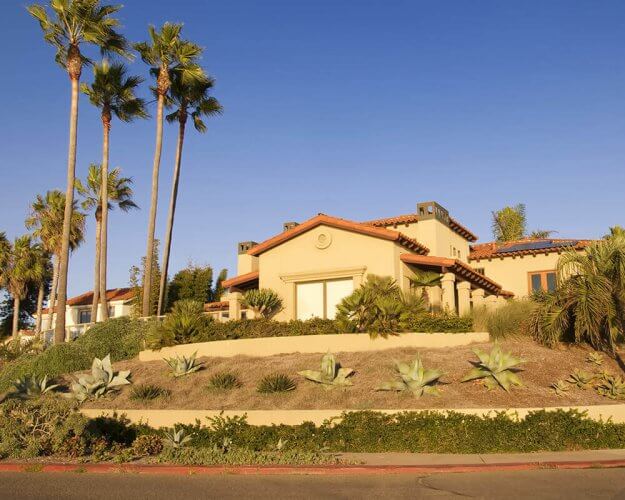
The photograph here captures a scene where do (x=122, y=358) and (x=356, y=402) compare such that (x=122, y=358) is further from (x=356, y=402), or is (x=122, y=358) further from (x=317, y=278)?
(x=356, y=402)

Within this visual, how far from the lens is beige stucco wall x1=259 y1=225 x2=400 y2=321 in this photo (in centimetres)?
2492

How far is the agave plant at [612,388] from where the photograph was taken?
15.4 metres

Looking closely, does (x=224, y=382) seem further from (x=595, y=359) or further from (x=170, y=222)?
(x=170, y=222)

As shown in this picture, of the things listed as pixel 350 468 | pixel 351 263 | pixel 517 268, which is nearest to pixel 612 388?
pixel 350 468

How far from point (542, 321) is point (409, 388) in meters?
6.95

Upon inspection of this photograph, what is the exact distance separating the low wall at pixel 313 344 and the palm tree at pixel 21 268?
3049 centimetres

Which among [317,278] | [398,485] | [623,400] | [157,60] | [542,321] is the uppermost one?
[157,60]

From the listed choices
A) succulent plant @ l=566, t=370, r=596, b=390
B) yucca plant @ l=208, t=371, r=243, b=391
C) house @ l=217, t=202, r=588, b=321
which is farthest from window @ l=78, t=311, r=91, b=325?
succulent plant @ l=566, t=370, r=596, b=390

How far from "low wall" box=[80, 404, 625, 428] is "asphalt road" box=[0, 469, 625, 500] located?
109 inches

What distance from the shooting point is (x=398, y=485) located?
10.2 m

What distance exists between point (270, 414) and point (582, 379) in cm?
775

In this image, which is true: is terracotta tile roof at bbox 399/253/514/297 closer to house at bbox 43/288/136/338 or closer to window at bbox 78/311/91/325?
house at bbox 43/288/136/338

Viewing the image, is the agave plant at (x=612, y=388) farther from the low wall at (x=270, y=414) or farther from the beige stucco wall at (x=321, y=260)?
the beige stucco wall at (x=321, y=260)

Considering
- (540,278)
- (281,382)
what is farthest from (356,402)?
(540,278)
